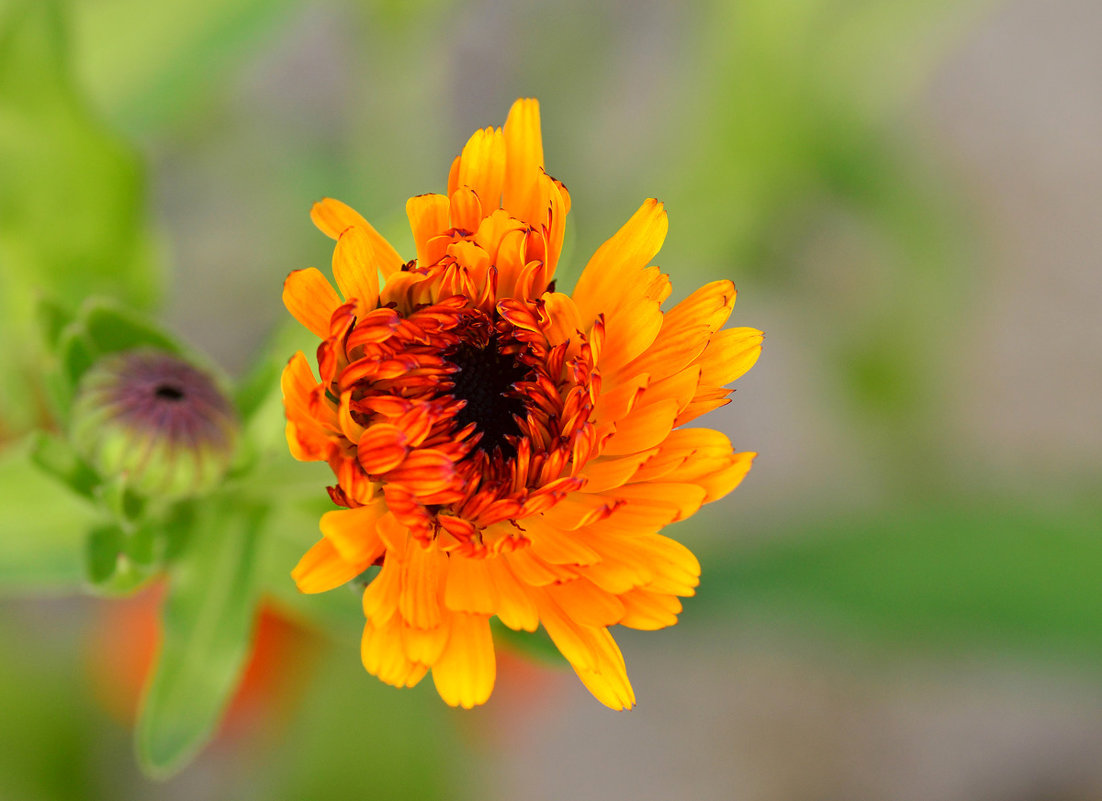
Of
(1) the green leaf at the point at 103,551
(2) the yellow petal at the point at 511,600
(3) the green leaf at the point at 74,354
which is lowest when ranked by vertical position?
(1) the green leaf at the point at 103,551

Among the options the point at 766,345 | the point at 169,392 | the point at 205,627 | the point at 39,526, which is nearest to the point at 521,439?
the point at 169,392

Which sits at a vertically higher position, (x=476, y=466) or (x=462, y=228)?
(x=462, y=228)

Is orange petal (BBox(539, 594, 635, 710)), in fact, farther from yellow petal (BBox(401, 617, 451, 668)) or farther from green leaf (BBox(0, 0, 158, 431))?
green leaf (BBox(0, 0, 158, 431))

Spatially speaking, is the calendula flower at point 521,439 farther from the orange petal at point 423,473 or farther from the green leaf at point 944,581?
the green leaf at point 944,581

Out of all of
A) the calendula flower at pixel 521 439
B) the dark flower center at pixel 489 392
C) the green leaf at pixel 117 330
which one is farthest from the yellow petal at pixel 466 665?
the green leaf at pixel 117 330

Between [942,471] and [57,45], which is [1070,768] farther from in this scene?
[57,45]

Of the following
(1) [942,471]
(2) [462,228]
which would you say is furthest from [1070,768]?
(2) [462,228]

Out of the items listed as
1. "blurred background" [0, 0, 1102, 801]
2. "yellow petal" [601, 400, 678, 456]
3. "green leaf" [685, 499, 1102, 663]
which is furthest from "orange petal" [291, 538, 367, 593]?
"green leaf" [685, 499, 1102, 663]
